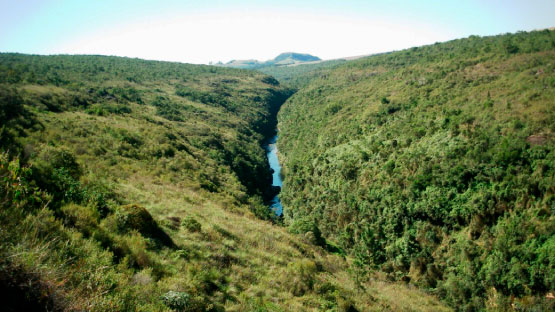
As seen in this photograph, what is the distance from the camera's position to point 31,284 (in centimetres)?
339

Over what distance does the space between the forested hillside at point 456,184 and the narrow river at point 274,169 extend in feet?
10.0

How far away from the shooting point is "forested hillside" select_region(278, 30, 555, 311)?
21.3 metres

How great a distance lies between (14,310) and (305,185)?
49.3 m

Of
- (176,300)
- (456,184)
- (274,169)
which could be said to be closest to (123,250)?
(176,300)

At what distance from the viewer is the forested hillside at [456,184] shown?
840 inches

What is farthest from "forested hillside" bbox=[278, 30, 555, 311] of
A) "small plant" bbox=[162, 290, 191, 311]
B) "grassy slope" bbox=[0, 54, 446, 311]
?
"small plant" bbox=[162, 290, 191, 311]

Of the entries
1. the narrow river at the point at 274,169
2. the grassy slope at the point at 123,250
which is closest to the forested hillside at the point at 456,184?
the narrow river at the point at 274,169

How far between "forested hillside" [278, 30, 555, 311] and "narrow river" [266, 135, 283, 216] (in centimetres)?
305

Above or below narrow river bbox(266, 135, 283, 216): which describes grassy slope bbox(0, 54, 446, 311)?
above

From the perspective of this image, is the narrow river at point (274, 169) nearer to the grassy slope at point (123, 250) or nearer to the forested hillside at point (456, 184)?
the forested hillside at point (456, 184)

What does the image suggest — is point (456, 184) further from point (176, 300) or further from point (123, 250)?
point (123, 250)

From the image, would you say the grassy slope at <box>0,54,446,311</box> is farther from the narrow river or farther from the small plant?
the narrow river

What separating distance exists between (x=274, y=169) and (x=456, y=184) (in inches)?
2060

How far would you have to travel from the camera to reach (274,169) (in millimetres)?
75500
